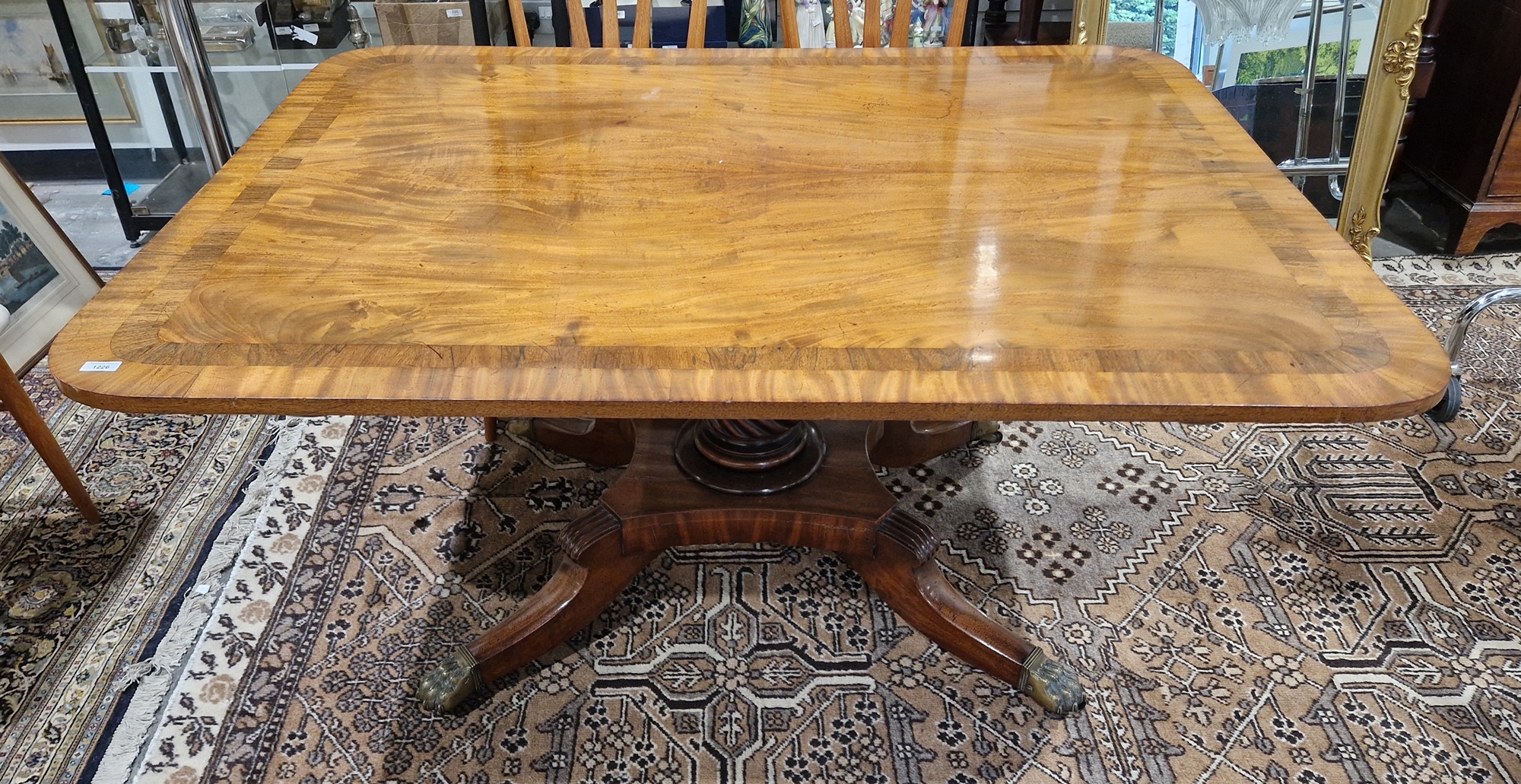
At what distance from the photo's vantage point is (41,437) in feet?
5.19

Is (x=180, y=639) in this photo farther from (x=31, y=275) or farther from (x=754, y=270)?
(x=754, y=270)

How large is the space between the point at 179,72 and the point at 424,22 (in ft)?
1.80

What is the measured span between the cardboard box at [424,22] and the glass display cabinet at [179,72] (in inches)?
1.9

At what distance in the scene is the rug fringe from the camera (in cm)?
133

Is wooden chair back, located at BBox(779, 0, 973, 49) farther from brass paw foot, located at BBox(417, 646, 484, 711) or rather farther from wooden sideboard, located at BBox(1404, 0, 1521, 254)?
wooden sideboard, located at BBox(1404, 0, 1521, 254)

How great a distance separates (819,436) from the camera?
1433 millimetres

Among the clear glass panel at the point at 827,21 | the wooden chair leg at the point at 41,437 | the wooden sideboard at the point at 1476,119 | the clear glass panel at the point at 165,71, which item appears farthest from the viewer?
the clear glass panel at the point at 827,21

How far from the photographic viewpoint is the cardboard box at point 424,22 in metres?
2.44

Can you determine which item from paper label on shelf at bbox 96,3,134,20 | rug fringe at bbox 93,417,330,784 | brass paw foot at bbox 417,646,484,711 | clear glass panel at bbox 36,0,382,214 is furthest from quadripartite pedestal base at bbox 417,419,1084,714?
paper label on shelf at bbox 96,3,134,20

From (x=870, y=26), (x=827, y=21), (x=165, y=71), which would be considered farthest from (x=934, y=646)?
(x=165, y=71)

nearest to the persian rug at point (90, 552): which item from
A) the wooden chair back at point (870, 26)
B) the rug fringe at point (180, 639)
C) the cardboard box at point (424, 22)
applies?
the rug fringe at point (180, 639)

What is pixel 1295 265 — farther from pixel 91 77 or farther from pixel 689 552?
pixel 91 77

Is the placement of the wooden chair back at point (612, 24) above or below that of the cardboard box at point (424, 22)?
above

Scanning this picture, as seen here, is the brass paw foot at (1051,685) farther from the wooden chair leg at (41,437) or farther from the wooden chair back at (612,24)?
the wooden chair leg at (41,437)
